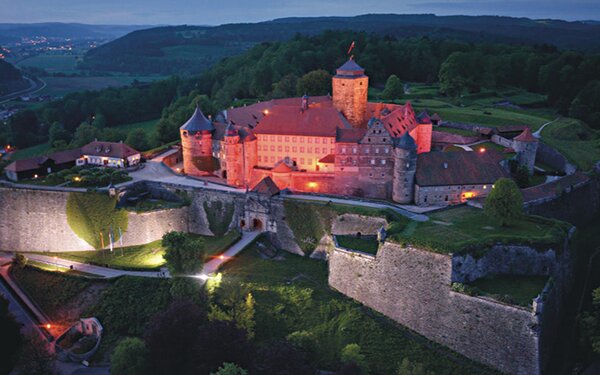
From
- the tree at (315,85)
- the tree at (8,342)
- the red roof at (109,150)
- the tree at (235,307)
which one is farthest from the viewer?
the tree at (315,85)

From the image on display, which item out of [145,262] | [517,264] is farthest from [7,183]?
[517,264]

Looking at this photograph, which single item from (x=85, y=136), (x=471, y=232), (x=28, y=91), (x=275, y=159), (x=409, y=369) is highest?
(x=275, y=159)

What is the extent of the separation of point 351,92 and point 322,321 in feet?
91.4

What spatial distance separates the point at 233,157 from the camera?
2164 inches

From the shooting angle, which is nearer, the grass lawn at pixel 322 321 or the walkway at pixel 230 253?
the grass lawn at pixel 322 321

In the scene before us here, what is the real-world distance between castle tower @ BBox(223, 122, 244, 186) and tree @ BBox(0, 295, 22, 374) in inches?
956

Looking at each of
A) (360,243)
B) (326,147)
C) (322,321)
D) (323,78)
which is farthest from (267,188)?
(323,78)

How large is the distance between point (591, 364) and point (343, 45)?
286ft

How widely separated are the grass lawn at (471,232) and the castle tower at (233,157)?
21.2m

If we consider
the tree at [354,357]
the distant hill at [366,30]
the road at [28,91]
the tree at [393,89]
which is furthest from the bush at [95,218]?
the distant hill at [366,30]

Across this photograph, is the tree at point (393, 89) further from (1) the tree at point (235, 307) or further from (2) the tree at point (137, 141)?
(1) the tree at point (235, 307)

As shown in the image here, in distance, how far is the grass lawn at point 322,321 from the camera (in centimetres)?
3612

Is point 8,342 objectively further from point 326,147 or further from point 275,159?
point 326,147

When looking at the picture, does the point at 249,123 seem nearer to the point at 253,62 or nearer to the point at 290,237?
the point at 290,237
